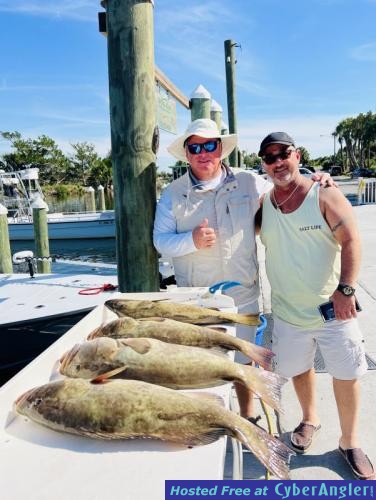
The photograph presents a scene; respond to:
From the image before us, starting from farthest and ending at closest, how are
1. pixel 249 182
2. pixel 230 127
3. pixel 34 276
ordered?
pixel 230 127, pixel 34 276, pixel 249 182

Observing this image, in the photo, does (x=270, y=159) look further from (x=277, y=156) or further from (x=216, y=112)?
(x=216, y=112)

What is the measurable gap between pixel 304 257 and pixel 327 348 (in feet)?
1.81

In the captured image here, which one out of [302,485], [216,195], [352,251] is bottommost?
[302,485]

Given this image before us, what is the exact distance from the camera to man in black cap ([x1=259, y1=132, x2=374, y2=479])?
238 centimetres

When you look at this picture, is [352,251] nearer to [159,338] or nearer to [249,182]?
[249,182]

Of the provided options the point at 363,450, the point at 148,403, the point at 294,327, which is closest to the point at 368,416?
the point at 363,450

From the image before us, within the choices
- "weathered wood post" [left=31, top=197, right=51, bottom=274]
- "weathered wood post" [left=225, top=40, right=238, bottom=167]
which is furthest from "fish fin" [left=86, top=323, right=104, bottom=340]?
"weathered wood post" [left=31, top=197, right=51, bottom=274]

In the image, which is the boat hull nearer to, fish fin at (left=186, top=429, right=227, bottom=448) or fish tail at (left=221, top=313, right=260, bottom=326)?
fish tail at (left=221, top=313, right=260, bottom=326)

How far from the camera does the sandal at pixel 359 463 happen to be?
2.40 metres

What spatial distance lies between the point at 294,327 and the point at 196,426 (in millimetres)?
1483

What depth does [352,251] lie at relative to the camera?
91.8 inches

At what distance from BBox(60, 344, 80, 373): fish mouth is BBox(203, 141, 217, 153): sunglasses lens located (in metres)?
1.55

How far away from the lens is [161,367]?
5.09 feet

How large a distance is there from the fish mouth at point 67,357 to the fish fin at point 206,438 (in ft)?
1.83
